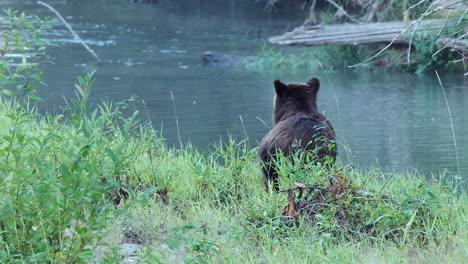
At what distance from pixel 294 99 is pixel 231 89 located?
7436 mm

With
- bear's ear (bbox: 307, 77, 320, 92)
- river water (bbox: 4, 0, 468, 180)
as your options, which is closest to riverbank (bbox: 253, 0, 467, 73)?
river water (bbox: 4, 0, 468, 180)

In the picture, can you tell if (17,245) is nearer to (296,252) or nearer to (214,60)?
(296,252)

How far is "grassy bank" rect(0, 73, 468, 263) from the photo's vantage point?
3441mm

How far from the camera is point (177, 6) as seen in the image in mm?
29047

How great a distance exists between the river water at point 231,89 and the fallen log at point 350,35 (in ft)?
2.31

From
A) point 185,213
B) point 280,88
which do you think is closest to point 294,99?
point 280,88

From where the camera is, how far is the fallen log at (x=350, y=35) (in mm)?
15180

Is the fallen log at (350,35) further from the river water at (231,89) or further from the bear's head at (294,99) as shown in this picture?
the bear's head at (294,99)

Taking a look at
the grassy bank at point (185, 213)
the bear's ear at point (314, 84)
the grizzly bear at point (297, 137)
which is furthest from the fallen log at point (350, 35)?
the grassy bank at point (185, 213)

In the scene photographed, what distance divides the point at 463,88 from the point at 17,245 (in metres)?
11.3

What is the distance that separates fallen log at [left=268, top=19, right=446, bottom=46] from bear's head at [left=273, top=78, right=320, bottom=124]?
8620 mm

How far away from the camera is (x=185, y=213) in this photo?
5273 millimetres

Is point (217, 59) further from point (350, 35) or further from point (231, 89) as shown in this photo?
point (231, 89)

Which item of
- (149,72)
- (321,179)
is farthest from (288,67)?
(321,179)
